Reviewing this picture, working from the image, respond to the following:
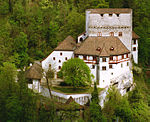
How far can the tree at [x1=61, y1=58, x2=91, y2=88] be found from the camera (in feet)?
148

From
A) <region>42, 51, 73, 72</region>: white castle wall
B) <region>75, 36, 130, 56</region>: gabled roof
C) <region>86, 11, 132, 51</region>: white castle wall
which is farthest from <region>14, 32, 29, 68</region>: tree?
<region>86, 11, 132, 51</region>: white castle wall

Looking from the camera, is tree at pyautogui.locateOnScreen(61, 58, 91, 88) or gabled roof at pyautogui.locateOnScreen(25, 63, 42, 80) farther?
gabled roof at pyautogui.locateOnScreen(25, 63, 42, 80)

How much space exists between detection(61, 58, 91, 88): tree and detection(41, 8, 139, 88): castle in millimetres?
2706

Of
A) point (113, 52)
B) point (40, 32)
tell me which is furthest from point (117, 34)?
point (40, 32)

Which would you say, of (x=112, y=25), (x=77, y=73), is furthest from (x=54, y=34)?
(x=77, y=73)

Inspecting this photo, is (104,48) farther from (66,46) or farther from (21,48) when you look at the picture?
(21,48)

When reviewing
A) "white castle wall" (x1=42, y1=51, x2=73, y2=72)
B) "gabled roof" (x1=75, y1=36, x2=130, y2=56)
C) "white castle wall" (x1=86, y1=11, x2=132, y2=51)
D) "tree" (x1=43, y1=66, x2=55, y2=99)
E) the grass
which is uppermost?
"white castle wall" (x1=86, y1=11, x2=132, y2=51)

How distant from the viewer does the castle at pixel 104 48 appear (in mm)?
47719

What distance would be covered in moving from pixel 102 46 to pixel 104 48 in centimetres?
98

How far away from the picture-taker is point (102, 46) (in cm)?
4900

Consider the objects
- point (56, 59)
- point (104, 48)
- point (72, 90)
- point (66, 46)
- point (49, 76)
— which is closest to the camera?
point (72, 90)

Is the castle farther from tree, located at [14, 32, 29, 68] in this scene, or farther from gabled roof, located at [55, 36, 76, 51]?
tree, located at [14, 32, 29, 68]

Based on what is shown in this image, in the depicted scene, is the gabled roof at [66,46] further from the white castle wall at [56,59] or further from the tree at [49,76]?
the tree at [49,76]

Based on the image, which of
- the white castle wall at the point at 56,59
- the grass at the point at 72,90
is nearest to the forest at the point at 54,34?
the grass at the point at 72,90
